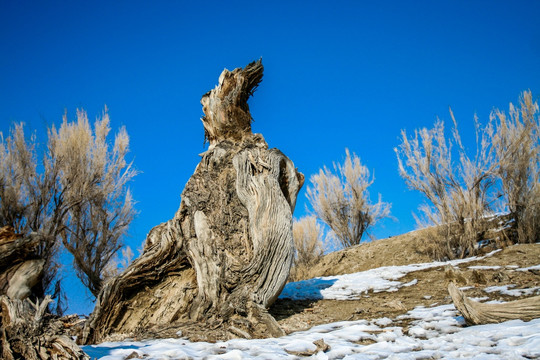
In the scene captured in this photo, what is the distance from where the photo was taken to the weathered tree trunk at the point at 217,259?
14.9 ft

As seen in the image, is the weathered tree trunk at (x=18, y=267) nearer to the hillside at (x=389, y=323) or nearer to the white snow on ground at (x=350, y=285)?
the hillside at (x=389, y=323)

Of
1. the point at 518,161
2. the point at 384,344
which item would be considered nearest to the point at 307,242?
the point at 518,161

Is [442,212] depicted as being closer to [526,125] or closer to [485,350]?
[526,125]

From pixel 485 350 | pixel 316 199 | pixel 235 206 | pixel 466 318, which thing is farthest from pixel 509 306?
pixel 316 199

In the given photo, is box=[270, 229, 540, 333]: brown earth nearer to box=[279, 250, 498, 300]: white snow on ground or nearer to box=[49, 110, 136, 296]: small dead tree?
box=[279, 250, 498, 300]: white snow on ground

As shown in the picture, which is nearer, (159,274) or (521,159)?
(159,274)

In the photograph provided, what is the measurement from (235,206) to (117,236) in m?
7.35

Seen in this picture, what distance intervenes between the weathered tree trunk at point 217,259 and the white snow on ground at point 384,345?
19.7 inches

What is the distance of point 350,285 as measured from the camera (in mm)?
6965

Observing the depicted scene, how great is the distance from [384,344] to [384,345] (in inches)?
0.7

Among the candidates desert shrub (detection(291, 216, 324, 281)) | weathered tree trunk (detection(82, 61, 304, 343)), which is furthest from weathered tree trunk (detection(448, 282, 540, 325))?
→ desert shrub (detection(291, 216, 324, 281))

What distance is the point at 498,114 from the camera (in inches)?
396

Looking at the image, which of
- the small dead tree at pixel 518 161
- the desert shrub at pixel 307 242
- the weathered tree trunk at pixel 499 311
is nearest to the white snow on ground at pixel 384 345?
the weathered tree trunk at pixel 499 311

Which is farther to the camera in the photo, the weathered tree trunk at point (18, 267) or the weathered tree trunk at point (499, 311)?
the weathered tree trunk at point (18, 267)
